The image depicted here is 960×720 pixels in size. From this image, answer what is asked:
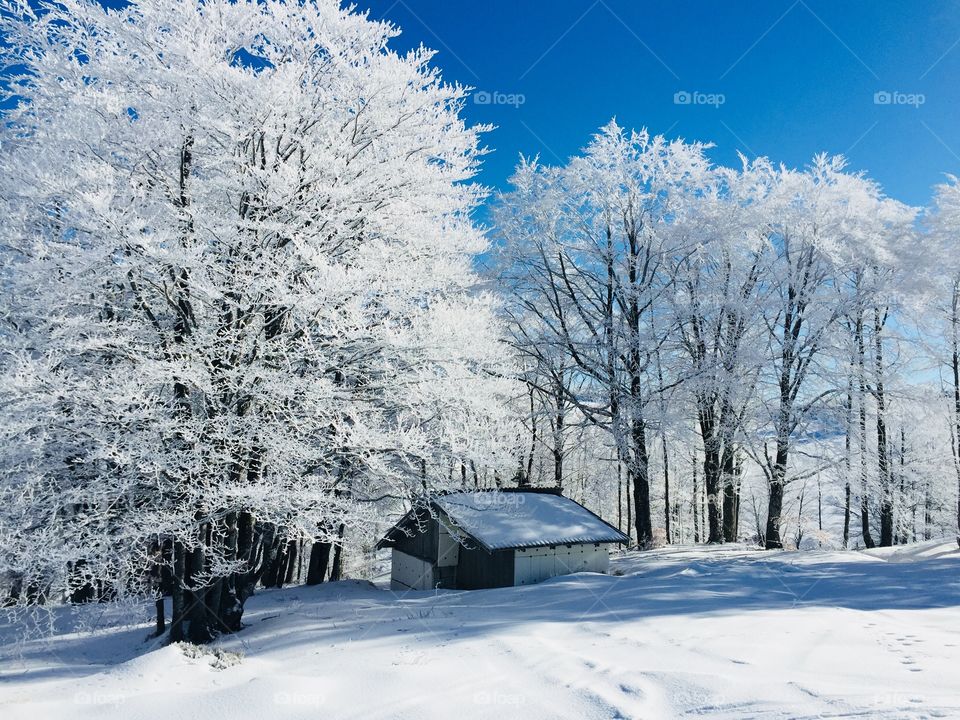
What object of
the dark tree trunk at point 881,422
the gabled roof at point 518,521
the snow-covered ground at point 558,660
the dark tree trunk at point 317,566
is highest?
the dark tree trunk at point 881,422

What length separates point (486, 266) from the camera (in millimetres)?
20875

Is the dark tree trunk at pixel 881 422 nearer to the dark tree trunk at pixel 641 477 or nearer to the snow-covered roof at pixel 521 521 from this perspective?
the dark tree trunk at pixel 641 477

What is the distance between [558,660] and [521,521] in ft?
34.5

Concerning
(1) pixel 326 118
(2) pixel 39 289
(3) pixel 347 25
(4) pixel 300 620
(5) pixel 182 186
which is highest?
(3) pixel 347 25

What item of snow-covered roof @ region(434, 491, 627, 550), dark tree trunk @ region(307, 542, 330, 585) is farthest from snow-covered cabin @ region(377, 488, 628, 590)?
dark tree trunk @ region(307, 542, 330, 585)

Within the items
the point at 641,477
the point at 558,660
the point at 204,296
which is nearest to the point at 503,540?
the point at 641,477

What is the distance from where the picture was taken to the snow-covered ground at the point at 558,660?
19.6ft

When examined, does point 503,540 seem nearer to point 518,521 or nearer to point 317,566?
point 518,521

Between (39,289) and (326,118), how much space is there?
5.41 m

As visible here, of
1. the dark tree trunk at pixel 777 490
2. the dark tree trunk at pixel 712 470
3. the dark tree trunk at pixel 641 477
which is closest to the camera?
the dark tree trunk at pixel 777 490

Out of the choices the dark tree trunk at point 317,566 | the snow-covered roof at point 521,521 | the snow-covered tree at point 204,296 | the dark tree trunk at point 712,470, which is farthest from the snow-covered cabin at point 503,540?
the snow-covered tree at point 204,296

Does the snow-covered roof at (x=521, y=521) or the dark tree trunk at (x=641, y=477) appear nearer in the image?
the snow-covered roof at (x=521, y=521)

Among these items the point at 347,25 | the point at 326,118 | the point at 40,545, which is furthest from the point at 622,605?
the point at 347,25

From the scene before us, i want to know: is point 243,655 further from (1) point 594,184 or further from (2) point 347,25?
(1) point 594,184
